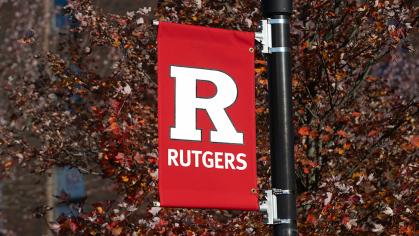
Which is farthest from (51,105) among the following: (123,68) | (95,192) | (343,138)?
(95,192)

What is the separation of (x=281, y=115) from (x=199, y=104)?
2.13 feet

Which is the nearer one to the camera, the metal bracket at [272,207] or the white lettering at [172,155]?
the white lettering at [172,155]

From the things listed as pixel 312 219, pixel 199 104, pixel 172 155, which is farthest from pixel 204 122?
pixel 312 219

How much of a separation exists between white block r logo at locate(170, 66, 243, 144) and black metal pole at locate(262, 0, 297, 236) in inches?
12.2

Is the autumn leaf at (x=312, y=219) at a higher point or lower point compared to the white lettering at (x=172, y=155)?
lower

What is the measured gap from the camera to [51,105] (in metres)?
16.7

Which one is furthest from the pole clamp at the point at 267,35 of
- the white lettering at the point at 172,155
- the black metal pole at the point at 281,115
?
the white lettering at the point at 172,155

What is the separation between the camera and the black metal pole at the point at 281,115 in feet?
25.3

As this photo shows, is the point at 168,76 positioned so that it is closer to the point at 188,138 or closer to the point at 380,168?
the point at 188,138

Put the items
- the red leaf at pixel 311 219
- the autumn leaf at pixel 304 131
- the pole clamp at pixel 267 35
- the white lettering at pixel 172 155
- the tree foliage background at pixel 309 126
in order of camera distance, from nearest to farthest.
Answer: the white lettering at pixel 172 155 → the pole clamp at pixel 267 35 → the red leaf at pixel 311 219 → the tree foliage background at pixel 309 126 → the autumn leaf at pixel 304 131

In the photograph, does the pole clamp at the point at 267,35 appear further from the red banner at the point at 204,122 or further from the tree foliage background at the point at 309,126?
the tree foliage background at the point at 309,126

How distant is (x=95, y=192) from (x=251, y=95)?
19875mm

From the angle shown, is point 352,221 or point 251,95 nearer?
point 251,95

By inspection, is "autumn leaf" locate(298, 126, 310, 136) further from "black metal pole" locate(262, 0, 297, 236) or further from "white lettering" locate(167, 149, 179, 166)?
"white lettering" locate(167, 149, 179, 166)
